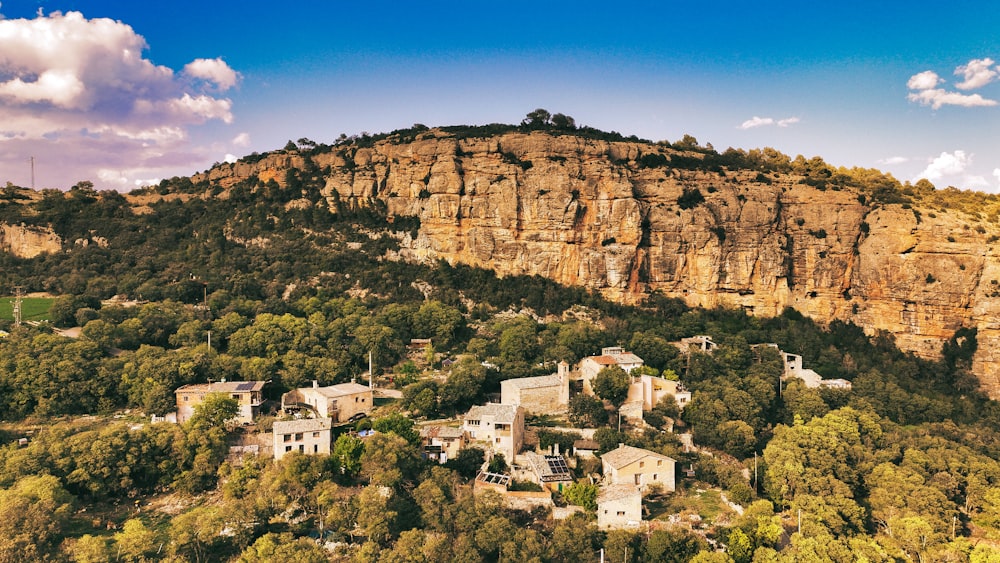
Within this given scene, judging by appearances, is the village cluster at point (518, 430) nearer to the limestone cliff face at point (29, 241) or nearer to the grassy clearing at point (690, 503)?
the grassy clearing at point (690, 503)

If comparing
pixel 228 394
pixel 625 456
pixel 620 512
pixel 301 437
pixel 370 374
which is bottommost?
pixel 620 512

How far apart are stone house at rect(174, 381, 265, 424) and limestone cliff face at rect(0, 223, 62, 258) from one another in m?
41.3

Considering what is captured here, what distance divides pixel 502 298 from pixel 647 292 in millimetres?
13731

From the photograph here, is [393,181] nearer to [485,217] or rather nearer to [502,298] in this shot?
[485,217]

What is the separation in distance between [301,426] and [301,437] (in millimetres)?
529

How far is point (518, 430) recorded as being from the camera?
3062 cm

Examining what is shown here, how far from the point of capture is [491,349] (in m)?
43.6

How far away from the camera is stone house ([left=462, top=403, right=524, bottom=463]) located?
29.2 meters

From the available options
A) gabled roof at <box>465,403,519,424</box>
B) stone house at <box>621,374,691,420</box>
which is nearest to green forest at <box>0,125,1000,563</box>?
stone house at <box>621,374,691,420</box>

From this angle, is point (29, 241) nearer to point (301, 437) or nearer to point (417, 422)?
point (301, 437)

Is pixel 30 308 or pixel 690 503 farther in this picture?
pixel 30 308

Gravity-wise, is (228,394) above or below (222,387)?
below

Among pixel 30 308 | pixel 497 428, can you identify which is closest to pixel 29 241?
pixel 30 308

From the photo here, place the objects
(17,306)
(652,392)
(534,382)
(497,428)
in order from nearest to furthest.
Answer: (497,428) → (534,382) → (652,392) → (17,306)
